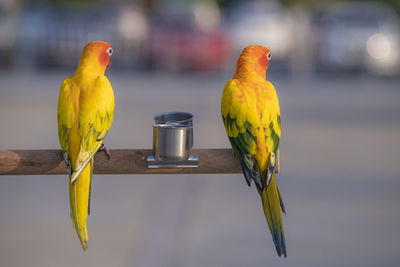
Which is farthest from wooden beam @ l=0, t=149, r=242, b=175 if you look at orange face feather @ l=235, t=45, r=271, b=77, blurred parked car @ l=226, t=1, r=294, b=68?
blurred parked car @ l=226, t=1, r=294, b=68

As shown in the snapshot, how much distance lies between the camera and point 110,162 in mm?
2449

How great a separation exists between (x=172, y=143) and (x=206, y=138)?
6.07 meters

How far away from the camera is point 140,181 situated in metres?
Answer: 6.51

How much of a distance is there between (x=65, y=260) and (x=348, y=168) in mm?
3855

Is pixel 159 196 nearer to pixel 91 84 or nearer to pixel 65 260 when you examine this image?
pixel 65 260

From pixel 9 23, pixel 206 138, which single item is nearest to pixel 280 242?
pixel 206 138

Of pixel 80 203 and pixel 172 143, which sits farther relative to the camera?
pixel 172 143

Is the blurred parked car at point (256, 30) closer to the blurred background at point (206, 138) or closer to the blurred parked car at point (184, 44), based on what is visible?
the blurred background at point (206, 138)

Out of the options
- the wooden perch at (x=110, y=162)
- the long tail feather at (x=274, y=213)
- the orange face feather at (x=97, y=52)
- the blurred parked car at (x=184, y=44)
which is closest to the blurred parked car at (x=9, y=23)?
the blurred parked car at (x=184, y=44)

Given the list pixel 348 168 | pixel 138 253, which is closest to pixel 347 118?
pixel 348 168

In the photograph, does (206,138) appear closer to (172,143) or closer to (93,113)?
(172,143)

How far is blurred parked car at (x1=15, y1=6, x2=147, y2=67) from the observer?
16.6 m

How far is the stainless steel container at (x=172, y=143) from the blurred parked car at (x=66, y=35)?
14.3 metres

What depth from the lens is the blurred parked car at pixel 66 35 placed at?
1662cm
